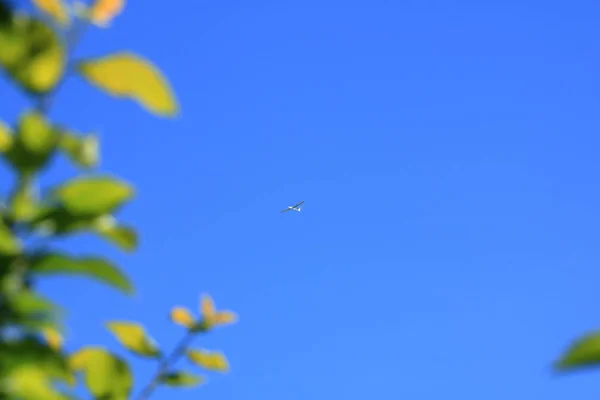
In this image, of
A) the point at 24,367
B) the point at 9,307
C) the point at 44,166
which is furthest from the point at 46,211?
the point at 24,367

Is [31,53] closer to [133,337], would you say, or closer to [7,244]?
[7,244]

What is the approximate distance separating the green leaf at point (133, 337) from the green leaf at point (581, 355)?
61.2 inches

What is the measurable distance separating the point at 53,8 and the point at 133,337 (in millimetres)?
1098

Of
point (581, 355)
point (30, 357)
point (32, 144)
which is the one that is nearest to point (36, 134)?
point (32, 144)

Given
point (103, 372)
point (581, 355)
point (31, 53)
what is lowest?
point (581, 355)

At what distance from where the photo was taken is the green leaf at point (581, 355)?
1108 millimetres

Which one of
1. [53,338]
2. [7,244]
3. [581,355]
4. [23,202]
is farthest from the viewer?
[53,338]

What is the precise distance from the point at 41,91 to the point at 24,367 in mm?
636

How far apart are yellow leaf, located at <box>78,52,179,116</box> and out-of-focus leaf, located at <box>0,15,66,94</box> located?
8 centimetres

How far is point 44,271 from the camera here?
1684mm

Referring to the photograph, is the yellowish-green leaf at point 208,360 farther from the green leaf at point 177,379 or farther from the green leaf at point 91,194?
the green leaf at point 91,194

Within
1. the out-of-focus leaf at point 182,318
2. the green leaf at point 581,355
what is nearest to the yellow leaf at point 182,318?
the out-of-focus leaf at point 182,318

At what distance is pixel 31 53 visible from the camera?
1.63 metres

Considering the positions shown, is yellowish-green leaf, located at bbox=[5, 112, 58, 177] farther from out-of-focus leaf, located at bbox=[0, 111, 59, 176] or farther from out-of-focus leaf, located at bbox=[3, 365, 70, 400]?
out-of-focus leaf, located at bbox=[3, 365, 70, 400]
